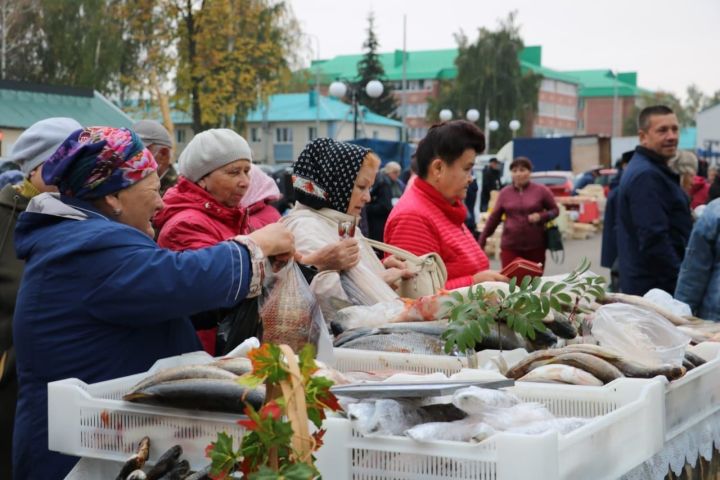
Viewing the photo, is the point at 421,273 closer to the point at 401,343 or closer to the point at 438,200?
the point at 438,200

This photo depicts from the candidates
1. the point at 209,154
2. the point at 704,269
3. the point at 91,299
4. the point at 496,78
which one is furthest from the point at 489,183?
the point at 496,78

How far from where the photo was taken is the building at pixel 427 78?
418ft

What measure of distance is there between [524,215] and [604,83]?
480 ft

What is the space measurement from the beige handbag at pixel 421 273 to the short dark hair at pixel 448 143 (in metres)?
0.68

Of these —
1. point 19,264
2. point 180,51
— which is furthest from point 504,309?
point 180,51

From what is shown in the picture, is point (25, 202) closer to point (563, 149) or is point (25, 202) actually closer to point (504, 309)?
point (504, 309)

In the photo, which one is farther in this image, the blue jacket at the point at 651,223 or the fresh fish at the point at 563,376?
the blue jacket at the point at 651,223

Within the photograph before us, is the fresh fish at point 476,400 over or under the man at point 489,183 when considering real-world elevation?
over

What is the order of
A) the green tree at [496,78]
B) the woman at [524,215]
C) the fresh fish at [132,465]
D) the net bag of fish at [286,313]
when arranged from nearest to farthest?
the fresh fish at [132,465] < the net bag of fish at [286,313] < the woman at [524,215] < the green tree at [496,78]

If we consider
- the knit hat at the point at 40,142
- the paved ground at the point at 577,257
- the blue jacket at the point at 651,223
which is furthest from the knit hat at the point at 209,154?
the paved ground at the point at 577,257

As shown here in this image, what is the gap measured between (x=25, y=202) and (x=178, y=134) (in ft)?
304

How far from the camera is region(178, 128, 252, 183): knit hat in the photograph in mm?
4707

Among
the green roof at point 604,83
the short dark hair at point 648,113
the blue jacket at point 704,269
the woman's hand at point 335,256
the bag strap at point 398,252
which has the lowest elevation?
the blue jacket at point 704,269

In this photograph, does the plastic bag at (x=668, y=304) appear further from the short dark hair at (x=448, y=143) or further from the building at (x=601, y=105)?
the building at (x=601, y=105)
